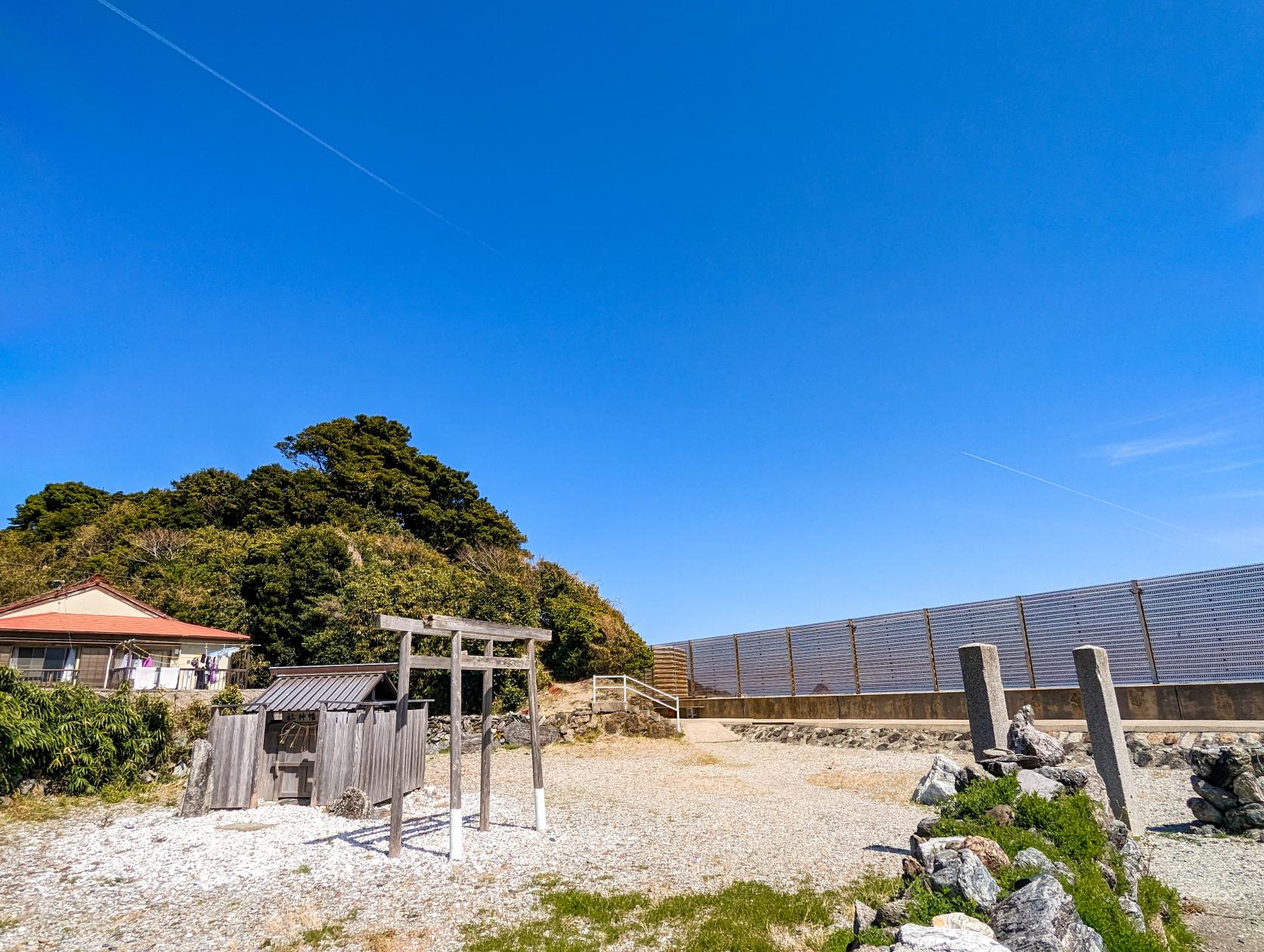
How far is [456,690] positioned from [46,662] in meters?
23.8

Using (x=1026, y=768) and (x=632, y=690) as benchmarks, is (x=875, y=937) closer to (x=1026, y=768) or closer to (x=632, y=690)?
(x=1026, y=768)

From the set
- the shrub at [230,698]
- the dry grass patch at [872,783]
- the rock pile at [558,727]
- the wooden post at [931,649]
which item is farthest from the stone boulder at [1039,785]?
the shrub at [230,698]

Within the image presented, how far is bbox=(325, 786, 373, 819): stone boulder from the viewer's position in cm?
1162

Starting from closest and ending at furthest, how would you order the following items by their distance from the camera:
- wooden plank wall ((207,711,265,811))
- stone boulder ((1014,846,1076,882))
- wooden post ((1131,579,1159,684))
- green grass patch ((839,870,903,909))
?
1. stone boulder ((1014,846,1076,882))
2. green grass patch ((839,870,903,909))
3. wooden plank wall ((207,711,265,811))
4. wooden post ((1131,579,1159,684))

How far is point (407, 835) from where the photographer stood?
34.2 feet

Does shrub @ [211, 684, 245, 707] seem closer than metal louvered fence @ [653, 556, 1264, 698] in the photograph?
No

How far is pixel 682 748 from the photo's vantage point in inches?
806

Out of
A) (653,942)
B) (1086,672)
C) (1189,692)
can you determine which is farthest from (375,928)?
(1189,692)

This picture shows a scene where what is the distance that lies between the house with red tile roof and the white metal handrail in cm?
1305

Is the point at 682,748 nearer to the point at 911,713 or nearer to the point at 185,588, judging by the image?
the point at 911,713

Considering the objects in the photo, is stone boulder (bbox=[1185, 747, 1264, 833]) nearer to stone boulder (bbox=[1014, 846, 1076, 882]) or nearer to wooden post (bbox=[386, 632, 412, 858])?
stone boulder (bbox=[1014, 846, 1076, 882])

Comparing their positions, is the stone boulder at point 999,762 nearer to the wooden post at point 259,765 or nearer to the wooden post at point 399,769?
the wooden post at point 399,769

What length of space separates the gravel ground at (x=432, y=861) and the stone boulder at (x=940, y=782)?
0.74 m

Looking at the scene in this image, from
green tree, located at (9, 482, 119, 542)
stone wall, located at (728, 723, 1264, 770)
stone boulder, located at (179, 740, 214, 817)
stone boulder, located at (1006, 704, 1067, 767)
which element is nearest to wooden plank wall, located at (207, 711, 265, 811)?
stone boulder, located at (179, 740, 214, 817)
